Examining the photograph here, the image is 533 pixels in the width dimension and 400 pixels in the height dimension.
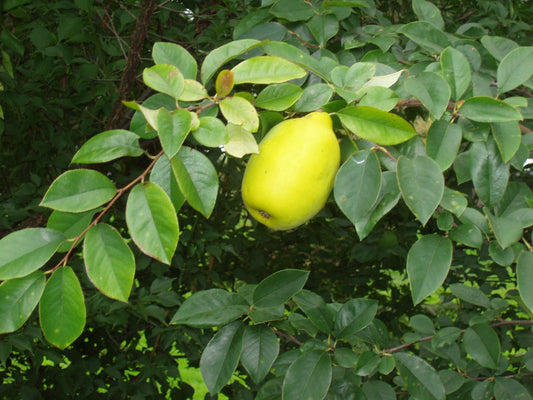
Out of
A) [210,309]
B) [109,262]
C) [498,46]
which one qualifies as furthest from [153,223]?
[498,46]

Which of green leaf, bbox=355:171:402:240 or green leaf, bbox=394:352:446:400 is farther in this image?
green leaf, bbox=394:352:446:400

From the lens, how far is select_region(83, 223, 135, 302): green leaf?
60 centimetres

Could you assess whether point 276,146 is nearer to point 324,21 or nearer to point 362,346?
point 324,21

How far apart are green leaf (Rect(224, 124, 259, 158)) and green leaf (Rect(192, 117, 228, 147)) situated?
0.10 feet

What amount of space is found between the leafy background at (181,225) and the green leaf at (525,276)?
331 mm

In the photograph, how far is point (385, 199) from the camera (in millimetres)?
736

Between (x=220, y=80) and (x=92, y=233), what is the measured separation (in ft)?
0.78

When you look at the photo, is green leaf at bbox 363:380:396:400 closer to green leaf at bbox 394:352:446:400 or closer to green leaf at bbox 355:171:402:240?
green leaf at bbox 394:352:446:400

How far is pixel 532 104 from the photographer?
0.83 meters

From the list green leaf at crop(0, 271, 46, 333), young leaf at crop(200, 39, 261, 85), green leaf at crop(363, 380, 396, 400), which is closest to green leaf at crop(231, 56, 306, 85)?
young leaf at crop(200, 39, 261, 85)

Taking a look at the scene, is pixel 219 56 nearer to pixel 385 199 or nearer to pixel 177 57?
pixel 177 57

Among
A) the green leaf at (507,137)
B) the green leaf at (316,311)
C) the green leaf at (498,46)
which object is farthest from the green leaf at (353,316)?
the green leaf at (498,46)

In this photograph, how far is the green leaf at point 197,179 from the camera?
2.04 ft

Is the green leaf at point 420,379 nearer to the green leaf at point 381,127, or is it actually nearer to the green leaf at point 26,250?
the green leaf at point 381,127
